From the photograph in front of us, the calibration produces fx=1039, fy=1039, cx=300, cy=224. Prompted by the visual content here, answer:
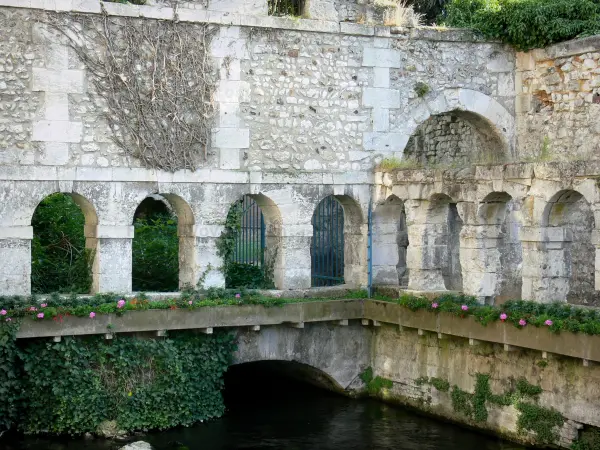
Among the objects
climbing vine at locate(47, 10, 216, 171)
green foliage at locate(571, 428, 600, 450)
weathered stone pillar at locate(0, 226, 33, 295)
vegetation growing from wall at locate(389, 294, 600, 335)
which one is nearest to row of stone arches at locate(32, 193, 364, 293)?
climbing vine at locate(47, 10, 216, 171)

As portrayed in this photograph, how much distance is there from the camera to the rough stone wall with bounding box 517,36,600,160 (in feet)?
50.3

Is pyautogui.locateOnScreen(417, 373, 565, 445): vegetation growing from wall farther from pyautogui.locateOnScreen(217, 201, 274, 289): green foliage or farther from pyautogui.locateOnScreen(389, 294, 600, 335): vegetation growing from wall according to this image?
pyautogui.locateOnScreen(217, 201, 274, 289): green foliage

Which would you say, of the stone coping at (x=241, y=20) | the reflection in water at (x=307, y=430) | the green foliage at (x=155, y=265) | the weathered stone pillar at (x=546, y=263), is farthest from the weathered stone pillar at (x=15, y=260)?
the weathered stone pillar at (x=546, y=263)

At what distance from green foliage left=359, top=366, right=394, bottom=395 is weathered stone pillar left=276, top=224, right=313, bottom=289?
62.3 inches

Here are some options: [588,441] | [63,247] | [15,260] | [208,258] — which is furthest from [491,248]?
[63,247]

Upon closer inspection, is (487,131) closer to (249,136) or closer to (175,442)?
(249,136)

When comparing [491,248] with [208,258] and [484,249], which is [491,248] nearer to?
[484,249]

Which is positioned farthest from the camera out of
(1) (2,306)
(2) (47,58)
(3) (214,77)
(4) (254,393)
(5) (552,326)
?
(4) (254,393)

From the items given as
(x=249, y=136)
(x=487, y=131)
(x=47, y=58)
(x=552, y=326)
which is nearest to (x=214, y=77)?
(x=249, y=136)

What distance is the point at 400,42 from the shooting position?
16.1m

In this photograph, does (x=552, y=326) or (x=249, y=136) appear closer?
(x=552, y=326)

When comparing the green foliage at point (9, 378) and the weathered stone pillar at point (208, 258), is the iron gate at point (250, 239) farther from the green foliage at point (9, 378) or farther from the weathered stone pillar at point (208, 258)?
the green foliage at point (9, 378)

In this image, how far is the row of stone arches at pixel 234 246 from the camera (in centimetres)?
1430

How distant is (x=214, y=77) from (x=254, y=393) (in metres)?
4.89
